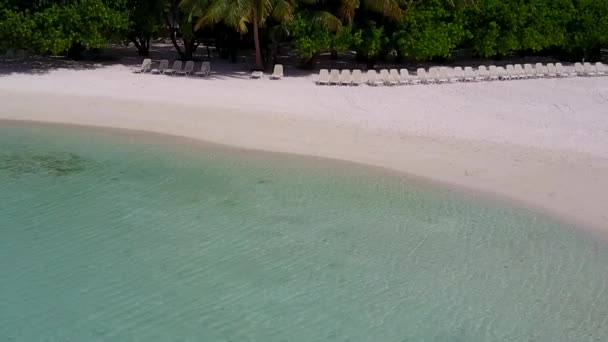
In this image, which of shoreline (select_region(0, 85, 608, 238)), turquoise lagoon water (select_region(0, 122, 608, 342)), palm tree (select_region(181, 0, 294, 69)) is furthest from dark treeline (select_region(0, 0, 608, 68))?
turquoise lagoon water (select_region(0, 122, 608, 342))

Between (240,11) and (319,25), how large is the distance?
2592 mm

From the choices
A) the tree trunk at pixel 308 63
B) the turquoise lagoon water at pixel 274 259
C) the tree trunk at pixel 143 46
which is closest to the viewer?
the turquoise lagoon water at pixel 274 259

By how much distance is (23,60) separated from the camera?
25438mm

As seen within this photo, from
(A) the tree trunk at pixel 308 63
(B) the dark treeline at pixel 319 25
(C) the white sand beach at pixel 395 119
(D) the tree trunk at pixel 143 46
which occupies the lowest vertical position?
(C) the white sand beach at pixel 395 119

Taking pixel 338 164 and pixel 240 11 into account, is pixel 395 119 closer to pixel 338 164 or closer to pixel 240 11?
pixel 338 164

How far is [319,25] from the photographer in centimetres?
2375

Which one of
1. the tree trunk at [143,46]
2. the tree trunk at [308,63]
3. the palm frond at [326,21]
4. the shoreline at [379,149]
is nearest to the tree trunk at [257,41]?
the tree trunk at [308,63]

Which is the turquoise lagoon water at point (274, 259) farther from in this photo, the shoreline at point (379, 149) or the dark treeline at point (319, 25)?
the dark treeline at point (319, 25)

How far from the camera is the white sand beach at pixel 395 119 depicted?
1513 centimetres

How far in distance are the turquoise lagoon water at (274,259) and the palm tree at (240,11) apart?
767cm

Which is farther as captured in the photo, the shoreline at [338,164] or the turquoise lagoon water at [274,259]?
the shoreline at [338,164]

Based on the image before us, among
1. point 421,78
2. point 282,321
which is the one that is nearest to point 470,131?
point 421,78

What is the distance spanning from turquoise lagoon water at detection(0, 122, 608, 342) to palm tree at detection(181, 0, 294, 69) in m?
7.67

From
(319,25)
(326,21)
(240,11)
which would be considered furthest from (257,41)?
(326,21)
